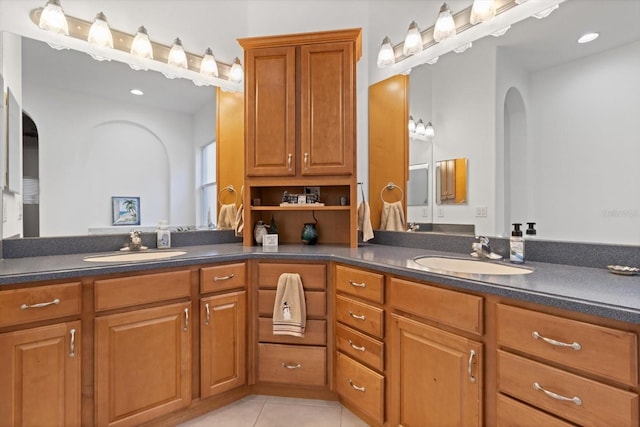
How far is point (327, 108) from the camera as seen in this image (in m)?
2.16

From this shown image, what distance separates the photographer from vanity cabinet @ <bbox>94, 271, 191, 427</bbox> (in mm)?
1418

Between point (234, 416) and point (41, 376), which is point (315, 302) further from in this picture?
point (41, 376)

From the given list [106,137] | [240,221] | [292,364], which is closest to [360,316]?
[292,364]

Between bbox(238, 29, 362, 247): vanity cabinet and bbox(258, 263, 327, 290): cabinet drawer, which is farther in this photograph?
bbox(238, 29, 362, 247): vanity cabinet

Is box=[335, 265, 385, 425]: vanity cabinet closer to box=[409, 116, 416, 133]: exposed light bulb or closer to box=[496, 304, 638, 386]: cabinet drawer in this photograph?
box=[496, 304, 638, 386]: cabinet drawer

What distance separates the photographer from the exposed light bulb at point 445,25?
193 cm

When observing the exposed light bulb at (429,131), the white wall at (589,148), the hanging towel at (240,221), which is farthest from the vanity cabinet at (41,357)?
the white wall at (589,148)

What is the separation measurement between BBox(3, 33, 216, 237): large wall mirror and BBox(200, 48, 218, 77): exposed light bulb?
120 mm

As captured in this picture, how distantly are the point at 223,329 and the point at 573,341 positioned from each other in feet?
5.08

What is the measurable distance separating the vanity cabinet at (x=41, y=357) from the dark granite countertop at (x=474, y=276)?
3.1 inches

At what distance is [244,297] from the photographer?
6.10ft

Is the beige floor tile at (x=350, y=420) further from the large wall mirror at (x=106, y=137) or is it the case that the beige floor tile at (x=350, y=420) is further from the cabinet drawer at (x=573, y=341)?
the large wall mirror at (x=106, y=137)

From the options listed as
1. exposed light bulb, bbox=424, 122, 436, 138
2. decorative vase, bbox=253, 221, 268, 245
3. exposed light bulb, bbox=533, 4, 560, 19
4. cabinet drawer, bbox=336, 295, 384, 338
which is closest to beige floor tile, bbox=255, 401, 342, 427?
cabinet drawer, bbox=336, 295, 384, 338

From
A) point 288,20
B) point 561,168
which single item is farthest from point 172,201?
point 561,168
